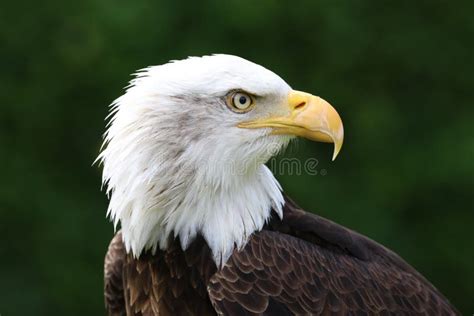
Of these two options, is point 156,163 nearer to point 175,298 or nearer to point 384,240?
Result: point 175,298

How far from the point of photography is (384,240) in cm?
884

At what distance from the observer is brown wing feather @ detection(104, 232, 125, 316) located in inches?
211

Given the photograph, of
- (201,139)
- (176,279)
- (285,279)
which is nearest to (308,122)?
(201,139)

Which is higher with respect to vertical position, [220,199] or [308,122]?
[308,122]

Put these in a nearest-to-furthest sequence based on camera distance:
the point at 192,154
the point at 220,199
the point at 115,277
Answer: the point at 192,154 < the point at 220,199 < the point at 115,277

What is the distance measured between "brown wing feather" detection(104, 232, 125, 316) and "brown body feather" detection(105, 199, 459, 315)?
203mm

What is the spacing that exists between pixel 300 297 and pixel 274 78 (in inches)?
41.1

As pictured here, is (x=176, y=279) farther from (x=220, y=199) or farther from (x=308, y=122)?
(x=308, y=122)

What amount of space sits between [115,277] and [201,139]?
3.98 feet

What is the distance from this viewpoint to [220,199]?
471 cm

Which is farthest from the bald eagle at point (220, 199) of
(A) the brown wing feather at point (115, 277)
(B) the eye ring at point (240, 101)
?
(A) the brown wing feather at point (115, 277)

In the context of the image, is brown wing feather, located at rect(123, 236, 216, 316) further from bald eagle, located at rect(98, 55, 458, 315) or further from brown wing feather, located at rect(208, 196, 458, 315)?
brown wing feather, located at rect(208, 196, 458, 315)

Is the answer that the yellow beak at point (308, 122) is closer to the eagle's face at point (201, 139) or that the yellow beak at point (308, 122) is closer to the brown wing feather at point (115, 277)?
the eagle's face at point (201, 139)

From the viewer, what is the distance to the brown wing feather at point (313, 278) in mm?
4590
